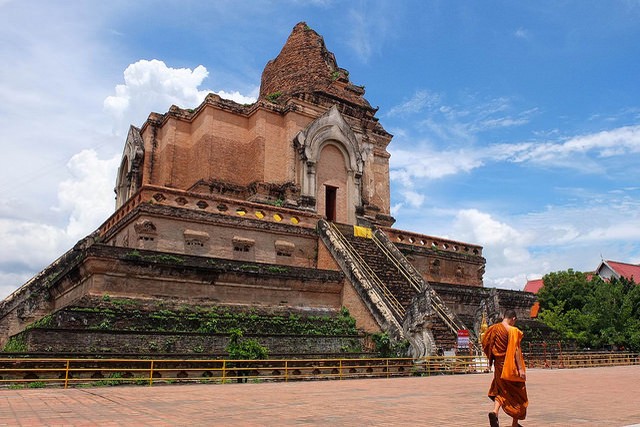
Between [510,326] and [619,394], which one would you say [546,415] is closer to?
[510,326]

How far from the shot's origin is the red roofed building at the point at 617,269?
55.5 metres

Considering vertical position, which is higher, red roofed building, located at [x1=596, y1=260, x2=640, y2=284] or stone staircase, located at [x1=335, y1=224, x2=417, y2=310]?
red roofed building, located at [x1=596, y1=260, x2=640, y2=284]

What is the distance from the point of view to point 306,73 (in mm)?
29375

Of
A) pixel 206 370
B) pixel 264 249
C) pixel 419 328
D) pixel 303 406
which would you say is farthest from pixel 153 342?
pixel 419 328

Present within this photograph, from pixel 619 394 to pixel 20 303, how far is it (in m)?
18.2

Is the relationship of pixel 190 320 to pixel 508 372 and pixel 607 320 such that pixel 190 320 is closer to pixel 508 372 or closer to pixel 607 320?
pixel 508 372

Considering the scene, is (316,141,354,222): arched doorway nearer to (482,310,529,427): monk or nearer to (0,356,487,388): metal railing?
(0,356,487,388): metal railing

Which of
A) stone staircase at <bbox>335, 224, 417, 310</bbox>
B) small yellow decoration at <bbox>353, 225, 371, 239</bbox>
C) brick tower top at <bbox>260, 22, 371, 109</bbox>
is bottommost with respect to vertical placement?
stone staircase at <bbox>335, 224, 417, 310</bbox>

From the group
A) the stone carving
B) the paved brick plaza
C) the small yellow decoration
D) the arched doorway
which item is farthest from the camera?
the arched doorway

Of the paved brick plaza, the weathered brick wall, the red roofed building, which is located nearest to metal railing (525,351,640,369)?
the weathered brick wall

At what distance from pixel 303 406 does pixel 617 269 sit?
56541 mm

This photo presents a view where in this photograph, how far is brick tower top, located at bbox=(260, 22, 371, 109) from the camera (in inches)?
1129

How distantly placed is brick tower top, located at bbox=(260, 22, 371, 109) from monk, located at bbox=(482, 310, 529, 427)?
2196 centimetres

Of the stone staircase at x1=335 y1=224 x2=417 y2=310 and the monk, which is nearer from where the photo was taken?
the monk
